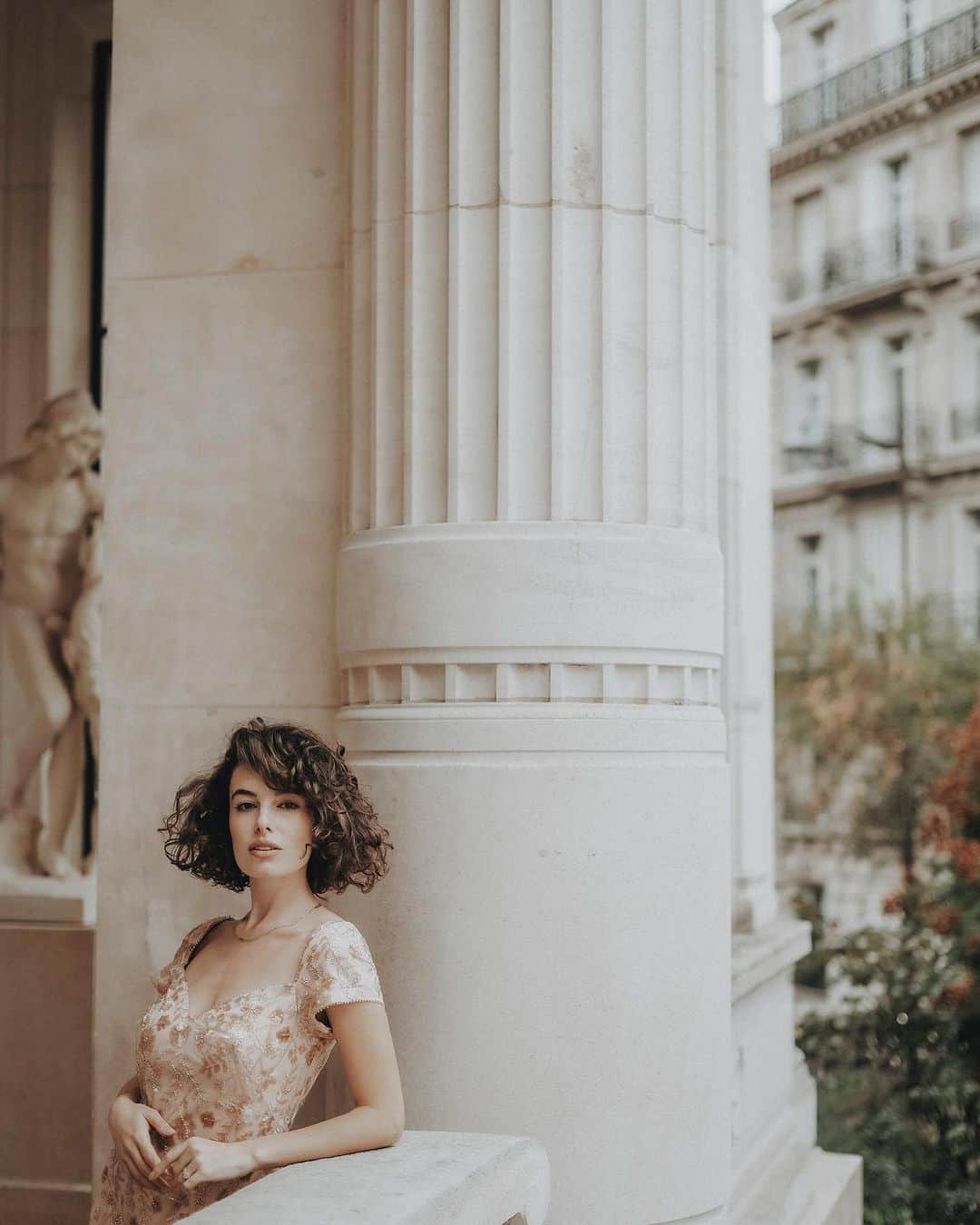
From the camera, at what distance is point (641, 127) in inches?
173

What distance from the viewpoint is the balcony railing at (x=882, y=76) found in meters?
21.9

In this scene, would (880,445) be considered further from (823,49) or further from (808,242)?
(823,49)

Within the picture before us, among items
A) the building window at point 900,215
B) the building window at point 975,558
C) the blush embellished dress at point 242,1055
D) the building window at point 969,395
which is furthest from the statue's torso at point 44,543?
the building window at point 900,215

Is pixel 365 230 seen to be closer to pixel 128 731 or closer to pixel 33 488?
pixel 128 731

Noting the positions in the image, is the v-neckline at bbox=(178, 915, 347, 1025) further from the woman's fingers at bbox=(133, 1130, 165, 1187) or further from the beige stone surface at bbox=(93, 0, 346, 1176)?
the beige stone surface at bbox=(93, 0, 346, 1176)

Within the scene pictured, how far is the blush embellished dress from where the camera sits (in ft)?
10.6

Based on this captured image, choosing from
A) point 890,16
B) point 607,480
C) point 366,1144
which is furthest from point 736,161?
point 890,16

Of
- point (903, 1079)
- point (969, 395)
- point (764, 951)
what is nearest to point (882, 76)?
point (969, 395)

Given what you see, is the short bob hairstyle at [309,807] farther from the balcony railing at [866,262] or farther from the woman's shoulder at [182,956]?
the balcony railing at [866,262]

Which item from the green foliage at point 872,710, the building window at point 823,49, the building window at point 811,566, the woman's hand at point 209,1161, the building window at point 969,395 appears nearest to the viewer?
the woman's hand at point 209,1161

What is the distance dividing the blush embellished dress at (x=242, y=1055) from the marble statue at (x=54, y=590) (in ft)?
17.8

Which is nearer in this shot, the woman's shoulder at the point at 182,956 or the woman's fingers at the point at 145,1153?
the woman's fingers at the point at 145,1153

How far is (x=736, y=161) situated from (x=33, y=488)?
4.20m

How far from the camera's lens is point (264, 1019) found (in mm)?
3246
